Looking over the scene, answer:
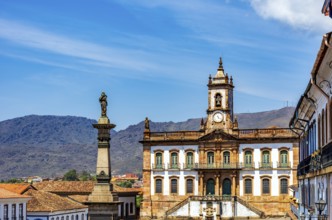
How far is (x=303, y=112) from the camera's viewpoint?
22703 millimetres

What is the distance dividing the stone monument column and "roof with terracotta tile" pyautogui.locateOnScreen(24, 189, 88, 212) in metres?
33.9

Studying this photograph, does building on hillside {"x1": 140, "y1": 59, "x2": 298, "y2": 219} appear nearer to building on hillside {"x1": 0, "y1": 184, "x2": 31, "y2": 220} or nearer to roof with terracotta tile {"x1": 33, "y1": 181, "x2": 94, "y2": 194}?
roof with terracotta tile {"x1": 33, "y1": 181, "x2": 94, "y2": 194}

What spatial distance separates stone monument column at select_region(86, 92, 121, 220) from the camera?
77.1 feet

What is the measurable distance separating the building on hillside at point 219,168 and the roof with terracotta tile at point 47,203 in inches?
375

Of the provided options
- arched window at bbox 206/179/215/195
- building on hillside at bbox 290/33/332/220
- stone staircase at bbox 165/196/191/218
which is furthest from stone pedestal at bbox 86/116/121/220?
arched window at bbox 206/179/215/195

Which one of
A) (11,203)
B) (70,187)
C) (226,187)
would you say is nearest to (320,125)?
(11,203)

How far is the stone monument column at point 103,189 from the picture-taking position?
77.1ft

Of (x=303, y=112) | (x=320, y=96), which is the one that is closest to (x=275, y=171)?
(x=303, y=112)

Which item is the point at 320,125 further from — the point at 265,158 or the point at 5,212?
the point at 265,158

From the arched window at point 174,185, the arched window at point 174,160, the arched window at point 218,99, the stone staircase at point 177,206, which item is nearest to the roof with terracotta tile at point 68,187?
the arched window at point 174,185

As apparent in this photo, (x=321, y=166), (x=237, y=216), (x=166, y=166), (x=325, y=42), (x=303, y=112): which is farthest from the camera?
(x=166, y=166)

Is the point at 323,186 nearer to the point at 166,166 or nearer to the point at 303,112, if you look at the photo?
the point at 303,112

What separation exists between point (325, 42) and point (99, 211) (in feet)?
40.5

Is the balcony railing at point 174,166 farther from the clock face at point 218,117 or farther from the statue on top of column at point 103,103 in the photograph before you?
the statue on top of column at point 103,103
